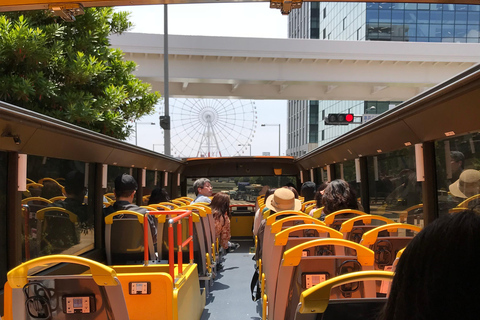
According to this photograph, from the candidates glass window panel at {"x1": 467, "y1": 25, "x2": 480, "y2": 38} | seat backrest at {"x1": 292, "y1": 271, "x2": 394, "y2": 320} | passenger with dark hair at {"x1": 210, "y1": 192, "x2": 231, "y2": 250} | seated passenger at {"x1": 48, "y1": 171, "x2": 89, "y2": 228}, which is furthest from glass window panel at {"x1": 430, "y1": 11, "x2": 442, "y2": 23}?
seat backrest at {"x1": 292, "y1": 271, "x2": 394, "y2": 320}

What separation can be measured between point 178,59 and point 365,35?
1688 inches

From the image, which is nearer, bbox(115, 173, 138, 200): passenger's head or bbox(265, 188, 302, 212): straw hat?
bbox(265, 188, 302, 212): straw hat

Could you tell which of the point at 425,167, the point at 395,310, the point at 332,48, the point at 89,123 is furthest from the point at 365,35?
the point at 395,310

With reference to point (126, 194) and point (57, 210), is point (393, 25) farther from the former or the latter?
point (57, 210)

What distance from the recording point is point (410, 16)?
57.7 m

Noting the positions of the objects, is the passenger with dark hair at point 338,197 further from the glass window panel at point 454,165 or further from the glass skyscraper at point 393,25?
the glass skyscraper at point 393,25

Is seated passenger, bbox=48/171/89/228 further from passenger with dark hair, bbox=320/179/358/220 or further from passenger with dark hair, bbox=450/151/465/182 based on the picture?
passenger with dark hair, bbox=450/151/465/182

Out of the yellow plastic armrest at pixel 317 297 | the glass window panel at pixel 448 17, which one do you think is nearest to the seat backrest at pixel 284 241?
the yellow plastic armrest at pixel 317 297

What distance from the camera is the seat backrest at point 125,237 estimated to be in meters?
5.87

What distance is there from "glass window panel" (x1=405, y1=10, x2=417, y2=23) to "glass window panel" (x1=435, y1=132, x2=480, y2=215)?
57.4m

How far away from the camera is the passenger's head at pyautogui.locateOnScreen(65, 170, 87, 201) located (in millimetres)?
5730

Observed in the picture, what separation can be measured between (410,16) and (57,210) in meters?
58.9

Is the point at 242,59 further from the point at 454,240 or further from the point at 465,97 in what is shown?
the point at 454,240

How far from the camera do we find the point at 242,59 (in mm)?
16859
